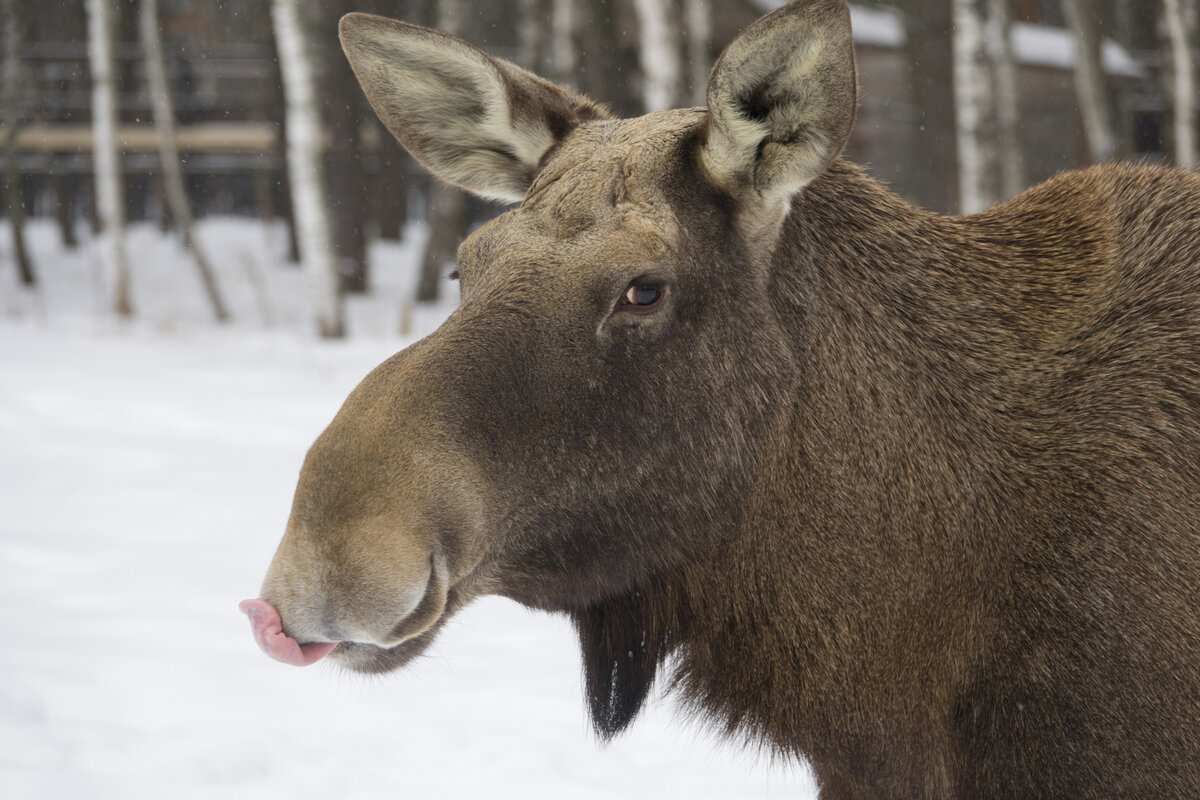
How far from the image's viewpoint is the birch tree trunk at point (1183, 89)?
12172mm

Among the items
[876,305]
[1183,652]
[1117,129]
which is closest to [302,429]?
[876,305]

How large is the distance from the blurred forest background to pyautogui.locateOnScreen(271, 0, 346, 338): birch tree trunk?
2 centimetres

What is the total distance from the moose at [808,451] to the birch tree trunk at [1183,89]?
1102cm

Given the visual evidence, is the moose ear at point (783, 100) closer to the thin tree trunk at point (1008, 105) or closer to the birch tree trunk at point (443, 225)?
the birch tree trunk at point (443, 225)

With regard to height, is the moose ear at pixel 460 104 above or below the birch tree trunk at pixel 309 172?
above

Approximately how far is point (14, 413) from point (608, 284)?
24.1 feet

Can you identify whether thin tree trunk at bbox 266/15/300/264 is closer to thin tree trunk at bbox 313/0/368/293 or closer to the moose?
thin tree trunk at bbox 313/0/368/293

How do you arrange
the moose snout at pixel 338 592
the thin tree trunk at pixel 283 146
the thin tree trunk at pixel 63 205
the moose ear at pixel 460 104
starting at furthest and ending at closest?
1. the thin tree trunk at pixel 63 205
2. the thin tree trunk at pixel 283 146
3. the moose ear at pixel 460 104
4. the moose snout at pixel 338 592

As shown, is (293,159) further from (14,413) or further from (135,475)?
(135,475)

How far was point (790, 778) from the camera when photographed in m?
4.08

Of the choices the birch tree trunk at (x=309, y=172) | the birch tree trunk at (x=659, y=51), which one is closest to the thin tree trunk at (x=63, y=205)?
the birch tree trunk at (x=309, y=172)

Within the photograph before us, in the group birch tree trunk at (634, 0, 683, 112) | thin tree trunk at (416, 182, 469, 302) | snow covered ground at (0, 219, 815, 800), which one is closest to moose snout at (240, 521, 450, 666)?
snow covered ground at (0, 219, 815, 800)

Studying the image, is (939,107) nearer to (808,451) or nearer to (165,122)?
(165,122)

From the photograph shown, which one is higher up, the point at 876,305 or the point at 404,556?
the point at 876,305
